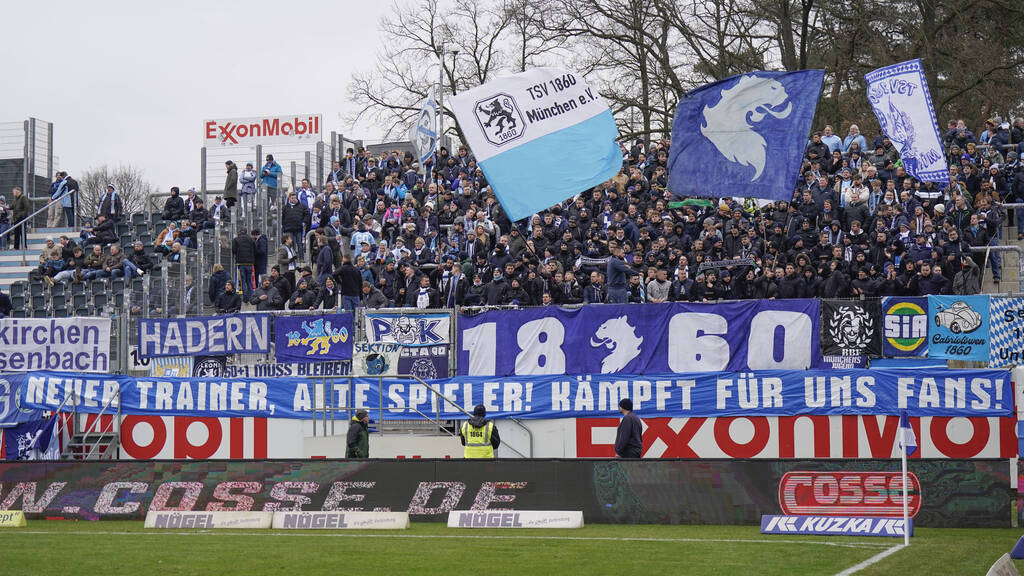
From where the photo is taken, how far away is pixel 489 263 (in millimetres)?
26547

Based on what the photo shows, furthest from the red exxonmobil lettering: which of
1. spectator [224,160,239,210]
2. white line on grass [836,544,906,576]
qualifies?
spectator [224,160,239,210]

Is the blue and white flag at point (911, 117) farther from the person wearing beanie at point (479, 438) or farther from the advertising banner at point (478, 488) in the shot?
the person wearing beanie at point (479, 438)

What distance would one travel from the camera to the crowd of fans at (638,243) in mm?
23562

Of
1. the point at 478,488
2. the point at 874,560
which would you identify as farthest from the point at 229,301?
the point at 874,560

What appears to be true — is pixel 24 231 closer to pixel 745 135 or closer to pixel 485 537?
pixel 745 135

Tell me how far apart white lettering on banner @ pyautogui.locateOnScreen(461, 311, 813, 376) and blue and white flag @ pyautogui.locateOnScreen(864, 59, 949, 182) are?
3544mm

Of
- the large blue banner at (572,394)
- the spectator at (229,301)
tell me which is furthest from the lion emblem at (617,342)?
the spectator at (229,301)

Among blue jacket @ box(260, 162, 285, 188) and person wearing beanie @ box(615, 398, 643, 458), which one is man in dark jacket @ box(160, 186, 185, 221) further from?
person wearing beanie @ box(615, 398, 643, 458)

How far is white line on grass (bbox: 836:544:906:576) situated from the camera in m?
11.9

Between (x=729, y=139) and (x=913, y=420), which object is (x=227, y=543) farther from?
(x=913, y=420)

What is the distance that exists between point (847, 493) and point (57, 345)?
17708mm

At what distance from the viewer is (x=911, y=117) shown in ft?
75.1

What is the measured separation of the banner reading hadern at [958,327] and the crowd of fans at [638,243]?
2.37 feet

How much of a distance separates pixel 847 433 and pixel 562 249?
7229 millimetres
